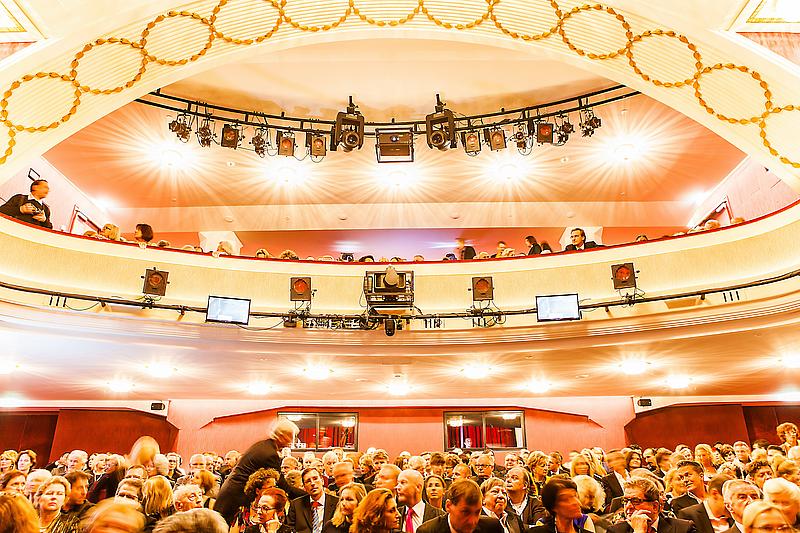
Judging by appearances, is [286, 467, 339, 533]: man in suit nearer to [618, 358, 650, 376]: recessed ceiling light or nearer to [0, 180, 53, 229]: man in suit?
[0, 180, 53, 229]: man in suit

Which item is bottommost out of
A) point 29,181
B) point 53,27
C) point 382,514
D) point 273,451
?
point 382,514

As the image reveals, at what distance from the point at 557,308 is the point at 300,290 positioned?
11.2 feet

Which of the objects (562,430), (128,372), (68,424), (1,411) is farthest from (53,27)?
(562,430)

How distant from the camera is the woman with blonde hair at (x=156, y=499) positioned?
128 inches

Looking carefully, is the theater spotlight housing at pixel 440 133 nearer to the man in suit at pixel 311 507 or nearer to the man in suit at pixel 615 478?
the man in suit at pixel 615 478

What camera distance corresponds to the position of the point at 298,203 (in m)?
11.9

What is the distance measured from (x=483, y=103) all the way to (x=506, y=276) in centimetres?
336

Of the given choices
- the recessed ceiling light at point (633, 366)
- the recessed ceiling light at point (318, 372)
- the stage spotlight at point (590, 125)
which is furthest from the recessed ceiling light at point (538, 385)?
the stage spotlight at point (590, 125)

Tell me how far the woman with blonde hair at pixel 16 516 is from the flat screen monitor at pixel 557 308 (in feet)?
18.8

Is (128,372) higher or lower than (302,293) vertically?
lower

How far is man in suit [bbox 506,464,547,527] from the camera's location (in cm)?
393

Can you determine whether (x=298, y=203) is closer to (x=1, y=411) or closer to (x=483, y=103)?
(x=483, y=103)

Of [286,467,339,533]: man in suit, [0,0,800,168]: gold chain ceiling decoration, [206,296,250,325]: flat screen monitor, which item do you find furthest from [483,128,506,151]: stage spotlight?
[286,467,339,533]: man in suit

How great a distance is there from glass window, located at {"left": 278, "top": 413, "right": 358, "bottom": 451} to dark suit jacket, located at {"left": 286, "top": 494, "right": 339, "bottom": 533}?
304 inches
